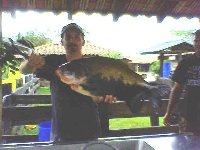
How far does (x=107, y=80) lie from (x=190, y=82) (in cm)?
231

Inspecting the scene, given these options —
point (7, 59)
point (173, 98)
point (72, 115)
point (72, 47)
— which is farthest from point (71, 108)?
point (173, 98)

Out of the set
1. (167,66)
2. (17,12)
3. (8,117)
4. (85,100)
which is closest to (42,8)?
(17,12)

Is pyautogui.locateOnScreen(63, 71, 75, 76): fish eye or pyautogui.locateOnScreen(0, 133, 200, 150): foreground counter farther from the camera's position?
pyautogui.locateOnScreen(0, 133, 200, 150): foreground counter

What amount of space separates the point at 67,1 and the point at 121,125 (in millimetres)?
10988

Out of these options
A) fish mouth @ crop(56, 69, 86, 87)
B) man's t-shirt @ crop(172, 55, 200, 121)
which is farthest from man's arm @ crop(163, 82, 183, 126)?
fish mouth @ crop(56, 69, 86, 87)

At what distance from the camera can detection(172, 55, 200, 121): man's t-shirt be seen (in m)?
4.50

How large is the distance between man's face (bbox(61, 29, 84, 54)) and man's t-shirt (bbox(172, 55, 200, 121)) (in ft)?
6.19

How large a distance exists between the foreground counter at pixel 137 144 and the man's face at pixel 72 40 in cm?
91

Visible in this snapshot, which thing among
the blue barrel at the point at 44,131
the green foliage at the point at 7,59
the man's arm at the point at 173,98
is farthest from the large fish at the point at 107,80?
the blue barrel at the point at 44,131

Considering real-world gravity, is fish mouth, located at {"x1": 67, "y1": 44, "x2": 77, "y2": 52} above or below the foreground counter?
above

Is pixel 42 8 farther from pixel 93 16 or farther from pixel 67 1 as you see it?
pixel 93 16

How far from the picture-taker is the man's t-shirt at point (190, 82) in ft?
14.8

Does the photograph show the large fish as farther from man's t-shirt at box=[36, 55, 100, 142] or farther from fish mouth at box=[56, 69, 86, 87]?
man's t-shirt at box=[36, 55, 100, 142]

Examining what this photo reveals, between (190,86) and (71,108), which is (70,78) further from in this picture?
(190,86)
